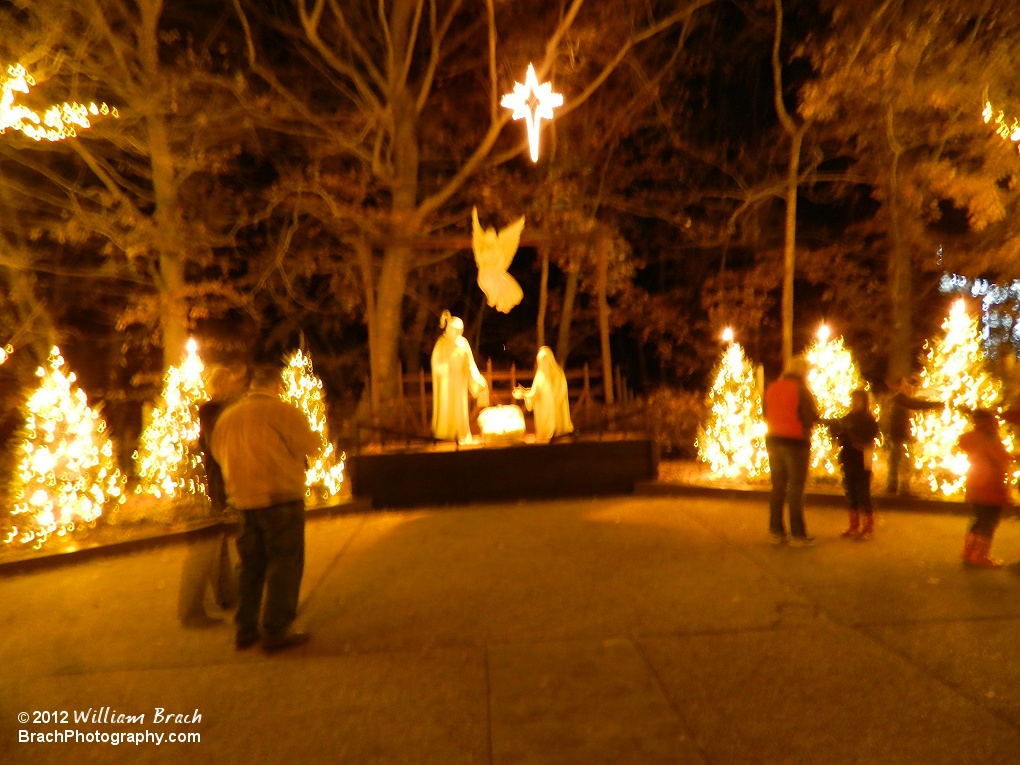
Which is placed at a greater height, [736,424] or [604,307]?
[604,307]

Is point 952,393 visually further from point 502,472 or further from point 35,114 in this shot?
point 35,114

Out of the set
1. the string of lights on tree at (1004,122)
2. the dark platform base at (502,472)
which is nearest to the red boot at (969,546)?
the dark platform base at (502,472)

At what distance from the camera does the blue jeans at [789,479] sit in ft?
24.3

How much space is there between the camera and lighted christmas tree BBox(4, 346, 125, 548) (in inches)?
350

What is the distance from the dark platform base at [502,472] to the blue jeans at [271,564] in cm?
483

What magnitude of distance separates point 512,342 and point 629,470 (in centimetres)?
1511

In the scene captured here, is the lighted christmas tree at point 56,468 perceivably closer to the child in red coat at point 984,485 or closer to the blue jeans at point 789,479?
the blue jeans at point 789,479

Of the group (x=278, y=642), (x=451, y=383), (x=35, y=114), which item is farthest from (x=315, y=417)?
(x=278, y=642)

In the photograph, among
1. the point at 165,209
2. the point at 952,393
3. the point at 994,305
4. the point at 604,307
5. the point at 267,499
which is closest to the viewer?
the point at 267,499

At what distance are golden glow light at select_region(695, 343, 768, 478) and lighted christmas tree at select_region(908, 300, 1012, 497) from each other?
5.92 feet

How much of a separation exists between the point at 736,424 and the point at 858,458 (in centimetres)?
348

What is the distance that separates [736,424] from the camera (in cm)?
1127

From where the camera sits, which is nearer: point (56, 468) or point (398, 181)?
point (56, 468)

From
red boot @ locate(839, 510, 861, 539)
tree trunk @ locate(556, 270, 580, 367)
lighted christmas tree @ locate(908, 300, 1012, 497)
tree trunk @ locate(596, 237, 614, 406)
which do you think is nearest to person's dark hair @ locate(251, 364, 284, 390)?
red boot @ locate(839, 510, 861, 539)
